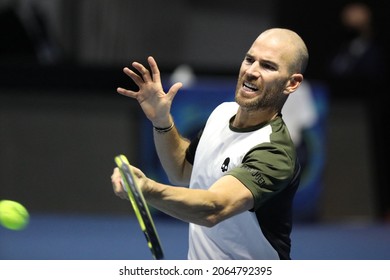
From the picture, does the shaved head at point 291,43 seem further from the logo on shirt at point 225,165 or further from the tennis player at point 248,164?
the logo on shirt at point 225,165

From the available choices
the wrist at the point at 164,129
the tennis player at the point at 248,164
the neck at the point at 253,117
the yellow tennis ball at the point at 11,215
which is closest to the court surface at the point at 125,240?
the wrist at the point at 164,129

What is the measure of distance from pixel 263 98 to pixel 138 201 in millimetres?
933

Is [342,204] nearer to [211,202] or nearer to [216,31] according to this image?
[216,31]

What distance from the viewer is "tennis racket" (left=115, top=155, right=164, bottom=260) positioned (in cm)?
389

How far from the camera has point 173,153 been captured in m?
5.07

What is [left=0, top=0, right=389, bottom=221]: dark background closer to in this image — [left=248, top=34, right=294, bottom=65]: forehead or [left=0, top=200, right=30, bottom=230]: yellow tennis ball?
[left=0, top=200, right=30, bottom=230]: yellow tennis ball

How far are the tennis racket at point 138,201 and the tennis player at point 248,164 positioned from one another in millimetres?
139

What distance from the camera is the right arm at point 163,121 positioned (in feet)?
15.7

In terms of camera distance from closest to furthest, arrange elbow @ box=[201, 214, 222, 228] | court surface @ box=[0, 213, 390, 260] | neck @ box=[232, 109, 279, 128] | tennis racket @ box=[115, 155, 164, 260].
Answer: tennis racket @ box=[115, 155, 164, 260] → elbow @ box=[201, 214, 222, 228] → neck @ box=[232, 109, 279, 128] → court surface @ box=[0, 213, 390, 260]

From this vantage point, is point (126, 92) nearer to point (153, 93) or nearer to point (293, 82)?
point (153, 93)

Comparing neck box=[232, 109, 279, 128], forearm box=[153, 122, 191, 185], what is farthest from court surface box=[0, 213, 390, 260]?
neck box=[232, 109, 279, 128]

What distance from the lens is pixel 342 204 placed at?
11289 mm

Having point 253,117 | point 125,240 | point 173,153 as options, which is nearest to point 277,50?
point 253,117
